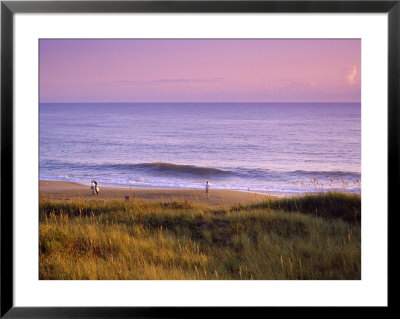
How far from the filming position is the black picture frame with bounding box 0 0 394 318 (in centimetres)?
333

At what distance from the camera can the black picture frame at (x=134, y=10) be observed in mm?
3330

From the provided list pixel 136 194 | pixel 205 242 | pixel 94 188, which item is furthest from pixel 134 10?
pixel 94 188

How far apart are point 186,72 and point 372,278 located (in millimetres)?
20563

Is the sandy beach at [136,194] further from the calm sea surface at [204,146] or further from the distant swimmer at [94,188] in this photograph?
the calm sea surface at [204,146]

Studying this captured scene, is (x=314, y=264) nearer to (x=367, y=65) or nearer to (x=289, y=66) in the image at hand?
(x=367, y=65)

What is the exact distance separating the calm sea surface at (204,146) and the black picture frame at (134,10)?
768cm

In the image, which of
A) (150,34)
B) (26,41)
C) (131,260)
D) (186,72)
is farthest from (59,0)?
(186,72)

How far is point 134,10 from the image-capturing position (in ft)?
11.0

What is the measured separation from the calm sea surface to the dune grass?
19.4 feet

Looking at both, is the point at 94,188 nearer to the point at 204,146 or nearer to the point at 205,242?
the point at 205,242

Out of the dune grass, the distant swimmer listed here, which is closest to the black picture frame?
the dune grass

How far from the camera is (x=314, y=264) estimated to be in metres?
4.07

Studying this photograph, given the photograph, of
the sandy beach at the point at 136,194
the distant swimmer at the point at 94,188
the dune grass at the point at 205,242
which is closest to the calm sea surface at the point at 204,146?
the distant swimmer at the point at 94,188

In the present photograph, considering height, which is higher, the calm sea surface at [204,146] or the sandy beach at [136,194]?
the calm sea surface at [204,146]
